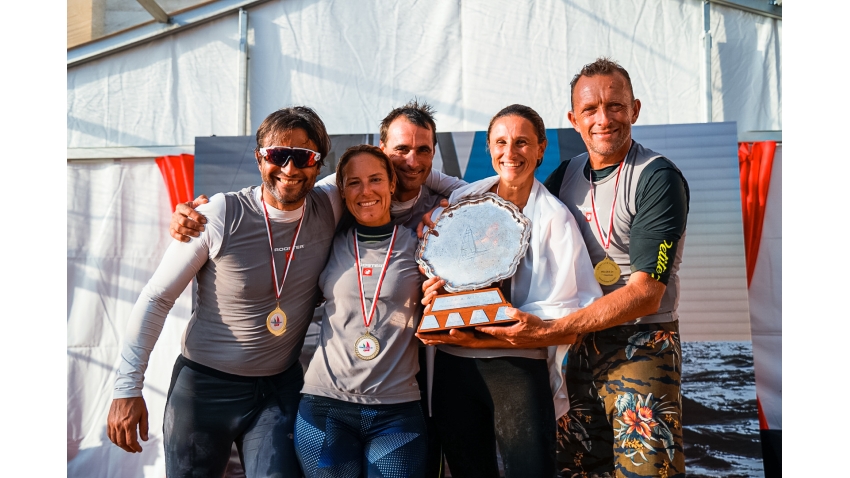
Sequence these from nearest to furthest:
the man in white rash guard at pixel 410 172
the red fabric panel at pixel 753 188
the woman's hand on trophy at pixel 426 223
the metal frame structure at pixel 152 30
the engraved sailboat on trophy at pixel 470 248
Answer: the engraved sailboat on trophy at pixel 470 248 < the woman's hand on trophy at pixel 426 223 < the man in white rash guard at pixel 410 172 < the red fabric panel at pixel 753 188 < the metal frame structure at pixel 152 30

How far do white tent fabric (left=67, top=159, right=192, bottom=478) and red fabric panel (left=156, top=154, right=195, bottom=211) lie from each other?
0.30 ft

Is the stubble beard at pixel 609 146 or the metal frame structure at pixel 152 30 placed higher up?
the metal frame structure at pixel 152 30

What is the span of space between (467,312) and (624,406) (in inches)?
30.1

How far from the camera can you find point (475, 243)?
2.60m

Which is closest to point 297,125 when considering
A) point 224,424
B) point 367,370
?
point 367,370

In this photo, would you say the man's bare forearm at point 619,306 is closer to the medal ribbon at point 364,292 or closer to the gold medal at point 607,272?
the gold medal at point 607,272

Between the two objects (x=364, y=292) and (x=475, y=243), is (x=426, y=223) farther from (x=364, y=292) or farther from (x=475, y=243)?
(x=364, y=292)

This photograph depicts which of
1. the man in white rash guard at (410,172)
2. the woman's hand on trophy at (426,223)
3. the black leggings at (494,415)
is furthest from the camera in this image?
the man in white rash guard at (410,172)

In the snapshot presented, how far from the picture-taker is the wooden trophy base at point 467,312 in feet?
7.64

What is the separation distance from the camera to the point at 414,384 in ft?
8.14

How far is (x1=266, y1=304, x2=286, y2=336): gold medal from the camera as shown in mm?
2611

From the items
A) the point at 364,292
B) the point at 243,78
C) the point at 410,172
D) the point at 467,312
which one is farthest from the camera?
the point at 243,78

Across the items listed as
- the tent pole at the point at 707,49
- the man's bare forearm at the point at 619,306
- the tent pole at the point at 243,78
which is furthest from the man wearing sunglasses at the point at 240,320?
the tent pole at the point at 707,49

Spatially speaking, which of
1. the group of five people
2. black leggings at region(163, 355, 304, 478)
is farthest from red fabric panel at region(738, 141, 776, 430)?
black leggings at region(163, 355, 304, 478)
